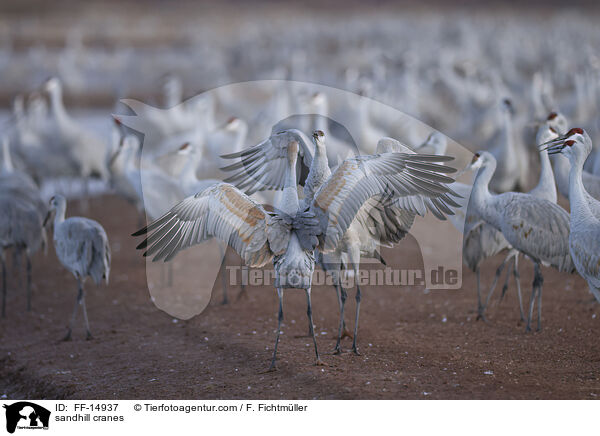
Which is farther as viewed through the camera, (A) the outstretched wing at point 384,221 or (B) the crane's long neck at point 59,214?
(B) the crane's long neck at point 59,214

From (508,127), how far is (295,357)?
13.8 feet

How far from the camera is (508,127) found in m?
8.24

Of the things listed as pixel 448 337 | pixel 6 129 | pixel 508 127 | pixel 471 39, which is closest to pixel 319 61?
pixel 471 39

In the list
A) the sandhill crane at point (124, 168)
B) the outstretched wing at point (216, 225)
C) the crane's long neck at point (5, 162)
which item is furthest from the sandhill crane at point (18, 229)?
the outstretched wing at point (216, 225)

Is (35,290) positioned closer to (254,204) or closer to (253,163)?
(253,163)

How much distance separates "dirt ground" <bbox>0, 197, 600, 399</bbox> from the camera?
4.70m

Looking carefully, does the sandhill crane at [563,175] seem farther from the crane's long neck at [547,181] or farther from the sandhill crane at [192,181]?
Answer: the sandhill crane at [192,181]

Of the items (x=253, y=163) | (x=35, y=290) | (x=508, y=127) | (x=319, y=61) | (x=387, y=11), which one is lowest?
(x=35, y=290)

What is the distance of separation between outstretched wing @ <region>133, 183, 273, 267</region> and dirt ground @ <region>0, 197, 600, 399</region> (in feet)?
2.67

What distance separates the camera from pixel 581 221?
16.3ft

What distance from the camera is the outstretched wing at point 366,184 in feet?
15.6

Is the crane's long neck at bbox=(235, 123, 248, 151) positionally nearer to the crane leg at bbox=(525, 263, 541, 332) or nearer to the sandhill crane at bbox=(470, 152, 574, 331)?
the sandhill crane at bbox=(470, 152, 574, 331)

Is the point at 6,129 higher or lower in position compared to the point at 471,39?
lower

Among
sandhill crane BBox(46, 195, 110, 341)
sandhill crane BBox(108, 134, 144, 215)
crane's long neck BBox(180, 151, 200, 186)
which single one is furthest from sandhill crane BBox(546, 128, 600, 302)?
sandhill crane BBox(108, 134, 144, 215)
